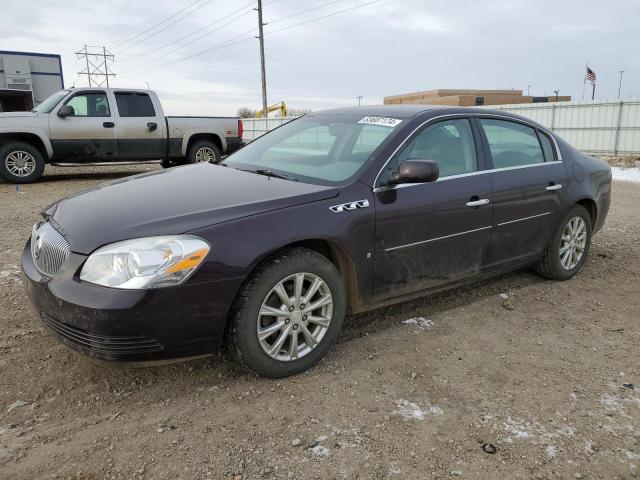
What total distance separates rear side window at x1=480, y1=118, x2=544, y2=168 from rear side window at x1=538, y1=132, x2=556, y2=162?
0.18 ft

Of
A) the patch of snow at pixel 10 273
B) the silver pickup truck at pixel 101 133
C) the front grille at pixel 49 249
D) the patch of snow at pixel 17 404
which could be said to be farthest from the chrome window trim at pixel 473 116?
the silver pickup truck at pixel 101 133

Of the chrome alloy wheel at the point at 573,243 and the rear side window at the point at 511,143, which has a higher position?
the rear side window at the point at 511,143

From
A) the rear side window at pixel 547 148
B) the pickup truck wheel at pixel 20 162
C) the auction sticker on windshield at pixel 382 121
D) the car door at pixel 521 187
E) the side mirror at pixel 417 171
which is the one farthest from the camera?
the pickup truck wheel at pixel 20 162

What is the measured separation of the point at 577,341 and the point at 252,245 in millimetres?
2381

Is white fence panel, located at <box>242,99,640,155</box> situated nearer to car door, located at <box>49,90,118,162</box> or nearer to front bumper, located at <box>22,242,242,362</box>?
car door, located at <box>49,90,118,162</box>

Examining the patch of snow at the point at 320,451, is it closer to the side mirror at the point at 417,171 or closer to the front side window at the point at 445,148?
the side mirror at the point at 417,171

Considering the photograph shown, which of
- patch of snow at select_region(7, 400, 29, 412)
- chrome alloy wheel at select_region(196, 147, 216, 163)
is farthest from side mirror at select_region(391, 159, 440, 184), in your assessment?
chrome alloy wheel at select_region(196, 147, 216, 163)

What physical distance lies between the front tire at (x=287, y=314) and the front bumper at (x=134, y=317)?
12cm

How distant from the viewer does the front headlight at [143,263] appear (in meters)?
2.55

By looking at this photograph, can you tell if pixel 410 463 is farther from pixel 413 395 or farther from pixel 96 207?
pixel 96 207

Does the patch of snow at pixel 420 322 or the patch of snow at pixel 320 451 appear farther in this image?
the patch of snow at pixel 420 322

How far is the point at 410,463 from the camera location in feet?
7.72

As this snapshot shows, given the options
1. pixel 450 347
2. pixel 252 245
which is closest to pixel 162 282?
pixel 252 245

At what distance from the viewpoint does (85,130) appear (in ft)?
35.4
